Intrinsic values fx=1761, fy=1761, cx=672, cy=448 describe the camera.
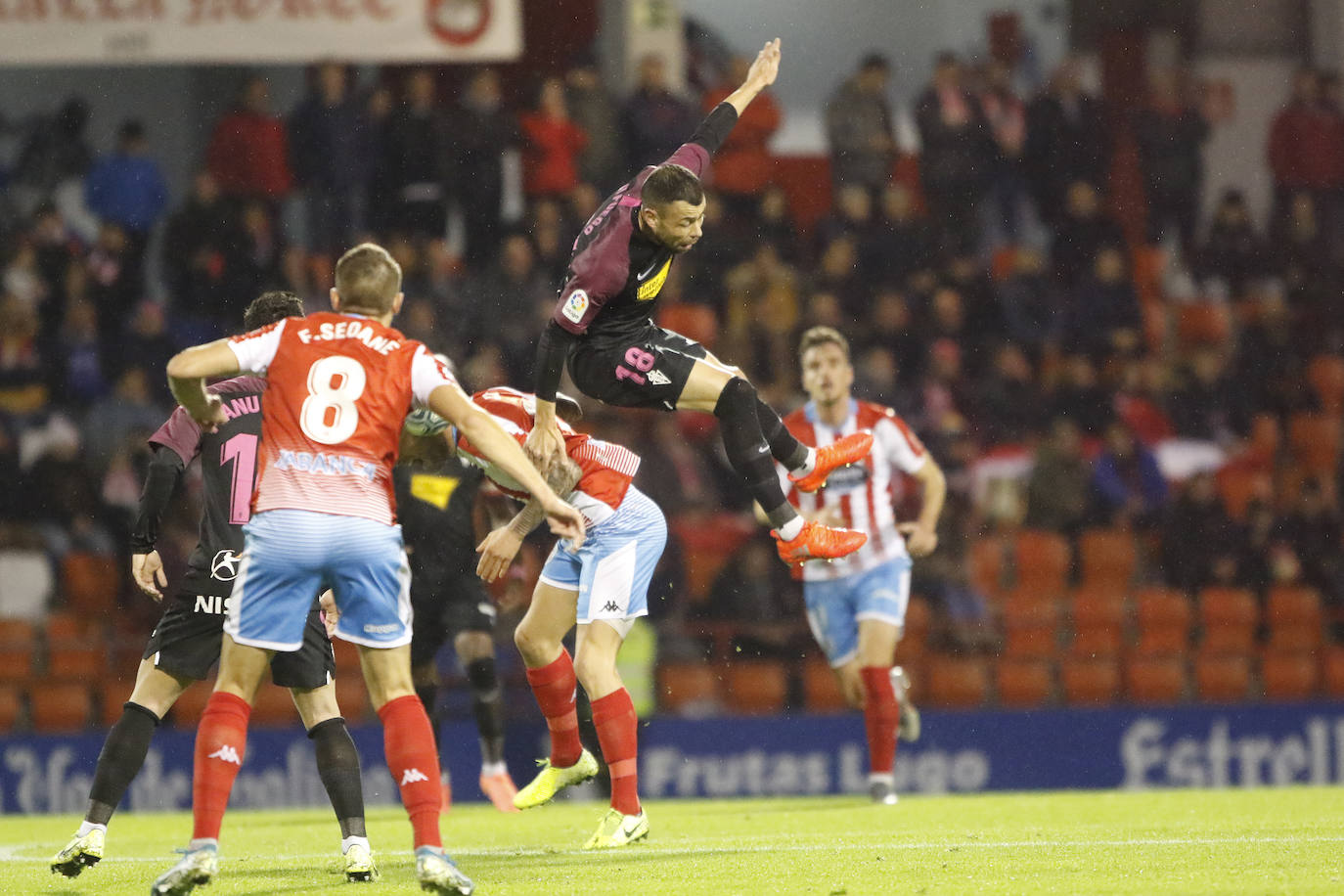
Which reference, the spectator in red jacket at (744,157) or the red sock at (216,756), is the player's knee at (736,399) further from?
the spectator in red jacket at (744,157)

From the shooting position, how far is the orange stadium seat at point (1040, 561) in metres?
14.0

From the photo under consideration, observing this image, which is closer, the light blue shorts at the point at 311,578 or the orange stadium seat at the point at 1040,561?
the light blue shorts at the point at 311,578

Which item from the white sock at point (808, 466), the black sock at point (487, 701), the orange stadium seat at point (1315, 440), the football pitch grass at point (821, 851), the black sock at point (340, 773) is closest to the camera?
the football pitch grass at point (821, 851)

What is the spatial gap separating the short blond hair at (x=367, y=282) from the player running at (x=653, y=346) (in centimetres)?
139

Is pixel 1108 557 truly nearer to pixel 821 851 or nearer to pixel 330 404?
A: pixel 821 851

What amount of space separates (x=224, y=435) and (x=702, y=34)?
12.4 m

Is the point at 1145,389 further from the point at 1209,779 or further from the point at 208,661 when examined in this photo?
the point at 208,661

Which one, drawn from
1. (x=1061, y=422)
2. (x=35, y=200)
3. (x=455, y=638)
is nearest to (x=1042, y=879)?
(x=455, y=638)

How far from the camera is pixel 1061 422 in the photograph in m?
14.6

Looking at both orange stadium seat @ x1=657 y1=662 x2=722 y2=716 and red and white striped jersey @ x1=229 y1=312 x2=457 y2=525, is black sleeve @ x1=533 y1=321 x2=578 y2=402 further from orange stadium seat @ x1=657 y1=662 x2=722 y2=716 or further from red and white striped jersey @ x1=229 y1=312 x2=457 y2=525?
orange stadium seat @ x1=657 y1=662 x2=722 y2=716

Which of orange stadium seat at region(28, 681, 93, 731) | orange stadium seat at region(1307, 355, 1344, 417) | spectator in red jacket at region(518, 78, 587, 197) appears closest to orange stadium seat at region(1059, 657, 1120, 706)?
orange stadium seat at region(1307, 355, 1344, 417)

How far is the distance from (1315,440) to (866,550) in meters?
7.57

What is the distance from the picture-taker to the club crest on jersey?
6.82 metres

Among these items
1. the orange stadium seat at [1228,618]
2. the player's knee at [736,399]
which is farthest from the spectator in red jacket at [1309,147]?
the player's knee at [736,399]
